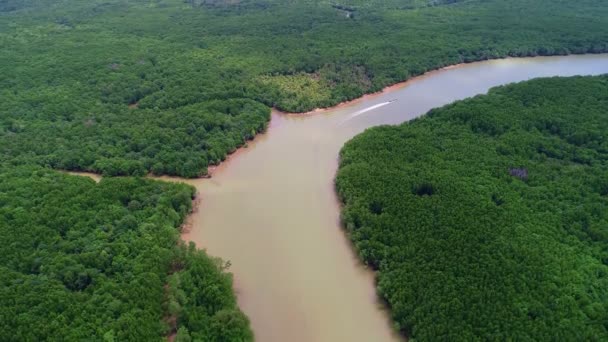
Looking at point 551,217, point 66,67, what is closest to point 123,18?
point 66,67

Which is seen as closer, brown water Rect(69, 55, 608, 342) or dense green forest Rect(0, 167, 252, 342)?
dense green forest Rect(0, 167, 252, 342)

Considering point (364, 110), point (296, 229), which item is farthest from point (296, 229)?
point (364, 110)

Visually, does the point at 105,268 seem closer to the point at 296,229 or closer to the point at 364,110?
the point at 296,229

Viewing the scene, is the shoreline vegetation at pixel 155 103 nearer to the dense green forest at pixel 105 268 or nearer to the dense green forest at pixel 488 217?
the dense green forest at pixel 105 268

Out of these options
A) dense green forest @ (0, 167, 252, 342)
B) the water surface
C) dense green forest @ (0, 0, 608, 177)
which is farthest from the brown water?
dense green forest @ (0, 0, 608, 177)

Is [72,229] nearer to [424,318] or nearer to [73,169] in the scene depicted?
[73,169]

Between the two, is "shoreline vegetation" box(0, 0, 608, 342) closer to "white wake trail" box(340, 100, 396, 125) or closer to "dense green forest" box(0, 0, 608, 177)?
"dense green forest" box(0, 0, 608, 177)

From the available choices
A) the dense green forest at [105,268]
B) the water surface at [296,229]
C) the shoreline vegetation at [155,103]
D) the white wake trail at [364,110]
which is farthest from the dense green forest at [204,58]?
the dense green forest at [105,268]
